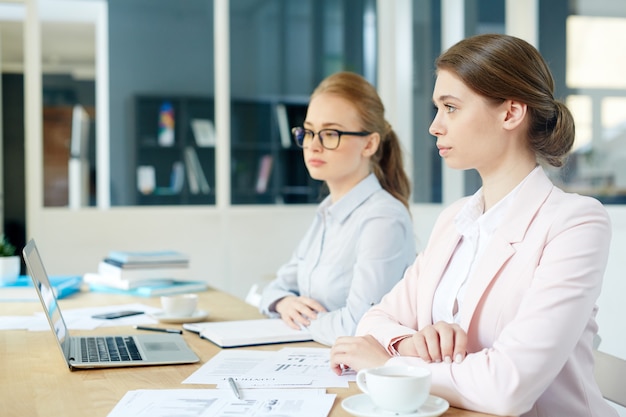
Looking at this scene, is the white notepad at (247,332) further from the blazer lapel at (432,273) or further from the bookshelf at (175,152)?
the bookshelf at (175,152)

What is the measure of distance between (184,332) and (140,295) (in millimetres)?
861

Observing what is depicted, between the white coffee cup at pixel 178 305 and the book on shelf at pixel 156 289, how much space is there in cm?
62

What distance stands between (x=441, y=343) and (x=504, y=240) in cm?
24

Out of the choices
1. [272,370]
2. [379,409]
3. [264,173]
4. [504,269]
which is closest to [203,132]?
[264,173]

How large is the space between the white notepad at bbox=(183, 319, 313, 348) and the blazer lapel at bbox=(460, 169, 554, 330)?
55 centimetres

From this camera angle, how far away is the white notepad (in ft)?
6.12

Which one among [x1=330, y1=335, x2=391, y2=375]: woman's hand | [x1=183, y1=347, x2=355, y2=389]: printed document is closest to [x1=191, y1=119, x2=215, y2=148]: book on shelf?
[x1=183, y1=347, x2=355, y2=389]: printed document

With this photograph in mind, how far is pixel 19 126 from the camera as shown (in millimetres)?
10242

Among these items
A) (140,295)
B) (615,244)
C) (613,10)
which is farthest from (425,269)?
(613,10)

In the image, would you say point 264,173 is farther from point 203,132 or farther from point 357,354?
point 357,354

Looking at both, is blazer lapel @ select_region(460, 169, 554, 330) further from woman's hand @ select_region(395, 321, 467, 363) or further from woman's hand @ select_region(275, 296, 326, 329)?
woman's hand @ select_region(275, 296, 326, 329)

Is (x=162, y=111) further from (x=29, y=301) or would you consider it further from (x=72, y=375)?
(x=72, y=375)

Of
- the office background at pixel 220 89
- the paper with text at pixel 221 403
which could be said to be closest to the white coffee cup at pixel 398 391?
the paper with text at pixel 221 403

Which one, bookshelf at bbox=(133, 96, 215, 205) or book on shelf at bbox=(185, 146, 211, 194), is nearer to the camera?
bookshelf at bbox=(133, 96, 215, 205)
